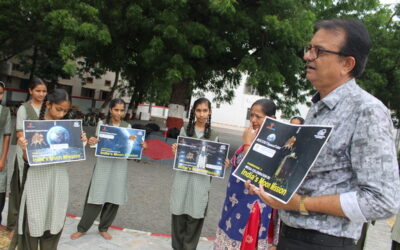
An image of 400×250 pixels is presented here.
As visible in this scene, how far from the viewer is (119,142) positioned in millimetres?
4270

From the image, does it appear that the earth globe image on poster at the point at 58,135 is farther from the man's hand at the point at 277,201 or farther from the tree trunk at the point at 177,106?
the tree trunk at the point at 177,106

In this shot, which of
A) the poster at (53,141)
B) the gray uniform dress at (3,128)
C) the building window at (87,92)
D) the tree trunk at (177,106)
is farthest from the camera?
the building window at (87,92)

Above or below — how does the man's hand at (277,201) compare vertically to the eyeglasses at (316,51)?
below

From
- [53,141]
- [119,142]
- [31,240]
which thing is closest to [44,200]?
[31,240]

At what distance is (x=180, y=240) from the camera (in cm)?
401

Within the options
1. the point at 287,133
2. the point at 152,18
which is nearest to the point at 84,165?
the point at 152,18

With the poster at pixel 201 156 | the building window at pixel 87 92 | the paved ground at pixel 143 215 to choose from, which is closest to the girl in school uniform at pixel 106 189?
the paved ground at pixel 143 215

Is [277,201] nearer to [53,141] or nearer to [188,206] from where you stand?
[53,141]

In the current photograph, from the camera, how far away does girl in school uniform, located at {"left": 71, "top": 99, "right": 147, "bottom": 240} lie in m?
4.22

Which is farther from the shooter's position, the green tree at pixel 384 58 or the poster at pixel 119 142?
the green tree at pixel 384 58

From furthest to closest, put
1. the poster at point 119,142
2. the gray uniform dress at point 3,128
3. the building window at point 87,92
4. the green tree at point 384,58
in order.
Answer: the building window at point 87,92 < the green tree at point 384,58 < the poster at point 119,142 < the gray uniform dress at point 3,128

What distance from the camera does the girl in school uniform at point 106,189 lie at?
4219 millimetres

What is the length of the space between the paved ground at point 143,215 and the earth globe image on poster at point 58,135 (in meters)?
1.46

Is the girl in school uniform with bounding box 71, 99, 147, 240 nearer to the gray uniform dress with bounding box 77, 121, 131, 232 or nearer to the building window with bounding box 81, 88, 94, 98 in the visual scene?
the gray uniform dress with bounding box 77, 121, 131, 232
